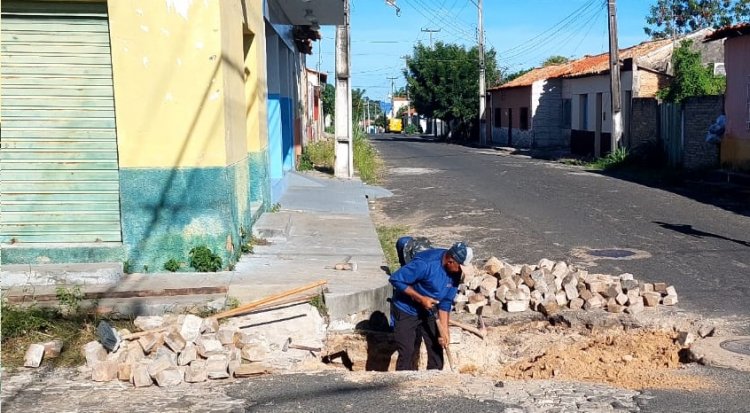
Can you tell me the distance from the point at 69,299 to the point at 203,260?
58.0 inches

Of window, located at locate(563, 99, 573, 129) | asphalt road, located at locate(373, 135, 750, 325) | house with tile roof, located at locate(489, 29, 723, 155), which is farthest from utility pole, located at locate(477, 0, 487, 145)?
asphalt road, located at locate(373, 135, 750, 325)

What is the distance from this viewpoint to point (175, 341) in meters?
6.00

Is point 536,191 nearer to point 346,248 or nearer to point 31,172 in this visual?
point 346,248

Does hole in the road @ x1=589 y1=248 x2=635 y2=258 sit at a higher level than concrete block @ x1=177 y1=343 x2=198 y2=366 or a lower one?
lower

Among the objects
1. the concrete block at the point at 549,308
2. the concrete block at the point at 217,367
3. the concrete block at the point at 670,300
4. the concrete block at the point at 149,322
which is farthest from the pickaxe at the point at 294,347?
the concrete block at the point at 670,300

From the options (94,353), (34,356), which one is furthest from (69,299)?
(94,353)

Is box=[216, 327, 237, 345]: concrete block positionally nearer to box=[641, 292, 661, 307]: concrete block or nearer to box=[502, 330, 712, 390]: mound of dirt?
box=[502, 330, 712, 390]: mound of dirt

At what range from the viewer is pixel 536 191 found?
61.4 feet

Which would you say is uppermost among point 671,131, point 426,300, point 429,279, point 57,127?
point 57,127

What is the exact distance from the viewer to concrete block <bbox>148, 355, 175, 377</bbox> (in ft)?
18.5

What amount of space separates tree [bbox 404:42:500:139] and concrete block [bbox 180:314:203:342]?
46.6 meters

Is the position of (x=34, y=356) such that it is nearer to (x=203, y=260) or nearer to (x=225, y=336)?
(x=225, y=336)

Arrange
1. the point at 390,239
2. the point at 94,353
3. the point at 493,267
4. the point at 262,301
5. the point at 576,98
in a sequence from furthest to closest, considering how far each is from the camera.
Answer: the point at 576,98 < the point at 390,239 < the point at 493,267 < the point at 262,301 < the point at 94,353

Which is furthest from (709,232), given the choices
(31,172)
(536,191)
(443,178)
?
(443,178)
